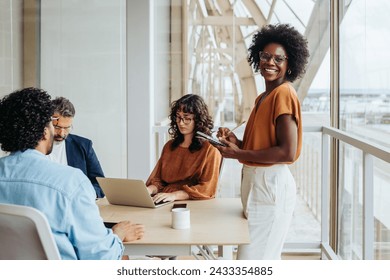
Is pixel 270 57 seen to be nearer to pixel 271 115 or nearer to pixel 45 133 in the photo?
pixel 271 115

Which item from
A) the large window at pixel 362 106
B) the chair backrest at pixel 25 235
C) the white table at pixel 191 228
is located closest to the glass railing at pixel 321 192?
the large window at pixel 362 106

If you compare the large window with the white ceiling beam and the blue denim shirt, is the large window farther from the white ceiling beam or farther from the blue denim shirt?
the blue denim shirt

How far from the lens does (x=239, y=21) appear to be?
13.0ft

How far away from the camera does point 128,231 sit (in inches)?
73.4

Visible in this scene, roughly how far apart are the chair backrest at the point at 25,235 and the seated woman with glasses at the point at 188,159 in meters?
1.18

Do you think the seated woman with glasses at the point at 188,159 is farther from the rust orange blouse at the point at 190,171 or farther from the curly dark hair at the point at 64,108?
the curly dark hair at the point at 64,108

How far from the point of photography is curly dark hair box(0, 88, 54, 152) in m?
1.58

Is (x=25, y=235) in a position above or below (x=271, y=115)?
below

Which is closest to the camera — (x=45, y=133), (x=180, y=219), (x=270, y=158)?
(x=45, y=133)

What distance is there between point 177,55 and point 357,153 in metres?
1.44

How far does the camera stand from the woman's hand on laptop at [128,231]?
6.05 feet

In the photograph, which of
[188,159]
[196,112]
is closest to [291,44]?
[196,112]

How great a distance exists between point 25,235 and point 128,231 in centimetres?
54
